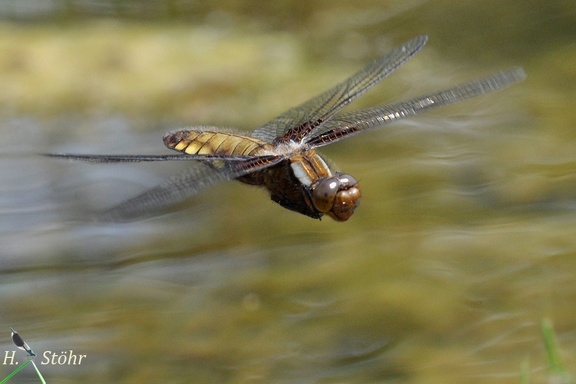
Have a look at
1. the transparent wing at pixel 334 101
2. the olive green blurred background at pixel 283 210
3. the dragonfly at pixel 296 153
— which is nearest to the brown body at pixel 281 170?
the dragonfly at pixel 296 153

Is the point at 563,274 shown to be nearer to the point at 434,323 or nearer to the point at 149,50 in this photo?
the point at 434,323

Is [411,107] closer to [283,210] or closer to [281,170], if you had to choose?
[281,170]

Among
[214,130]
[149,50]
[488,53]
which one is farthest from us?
[149,50]

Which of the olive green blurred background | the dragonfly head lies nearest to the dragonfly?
the dragonfly head

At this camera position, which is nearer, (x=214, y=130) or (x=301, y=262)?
(x=214, y=130)

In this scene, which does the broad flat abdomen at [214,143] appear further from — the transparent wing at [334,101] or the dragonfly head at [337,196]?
the dragonfly head at [337,196]

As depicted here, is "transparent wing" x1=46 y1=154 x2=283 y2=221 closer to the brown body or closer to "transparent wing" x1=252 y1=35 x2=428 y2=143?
the brown body

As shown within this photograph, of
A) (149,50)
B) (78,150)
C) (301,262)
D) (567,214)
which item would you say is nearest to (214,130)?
(301,262)
